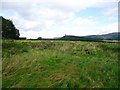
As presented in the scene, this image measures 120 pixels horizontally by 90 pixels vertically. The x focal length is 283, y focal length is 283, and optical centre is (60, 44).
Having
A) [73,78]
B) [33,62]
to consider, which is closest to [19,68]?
[33,62]

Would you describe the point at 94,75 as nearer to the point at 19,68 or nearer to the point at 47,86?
the point at 47,86

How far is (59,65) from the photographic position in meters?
17.1

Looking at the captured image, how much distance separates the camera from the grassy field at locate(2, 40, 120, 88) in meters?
15.3

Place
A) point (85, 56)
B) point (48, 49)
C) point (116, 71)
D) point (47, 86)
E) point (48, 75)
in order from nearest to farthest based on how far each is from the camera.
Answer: point (47, 86) < point (48, 75) < point (116, 71) < point (85, 56) < point (48, 49)

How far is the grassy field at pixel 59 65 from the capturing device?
50.2 ft

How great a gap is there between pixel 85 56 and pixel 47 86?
5180 mm

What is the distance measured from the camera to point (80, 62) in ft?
58.0

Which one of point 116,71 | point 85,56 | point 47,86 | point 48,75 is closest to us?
point 47,86

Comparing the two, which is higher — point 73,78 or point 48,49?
point 48,49

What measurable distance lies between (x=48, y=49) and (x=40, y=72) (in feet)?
16.1

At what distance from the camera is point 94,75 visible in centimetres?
1609

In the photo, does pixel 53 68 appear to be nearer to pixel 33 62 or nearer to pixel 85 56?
pixel 33 62

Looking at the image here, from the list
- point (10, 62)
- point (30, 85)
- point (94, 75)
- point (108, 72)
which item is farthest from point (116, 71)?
point (10, 62)

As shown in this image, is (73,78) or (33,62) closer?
(73,78)
